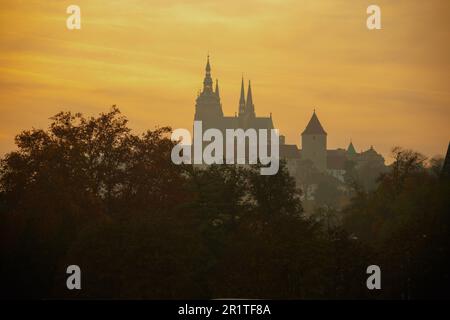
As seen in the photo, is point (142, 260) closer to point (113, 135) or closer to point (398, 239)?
point (398, 239)

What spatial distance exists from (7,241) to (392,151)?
159 feet

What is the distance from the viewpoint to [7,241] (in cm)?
4856

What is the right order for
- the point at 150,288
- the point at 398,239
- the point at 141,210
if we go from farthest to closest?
1. the point at 141,210
2. the point at 398,239
3. the point at 150,288

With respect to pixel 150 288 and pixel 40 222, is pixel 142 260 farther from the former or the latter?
pixel 40 222

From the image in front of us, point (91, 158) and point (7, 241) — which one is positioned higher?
point (91, 158)

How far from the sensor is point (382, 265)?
155ft

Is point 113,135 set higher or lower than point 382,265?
higher
